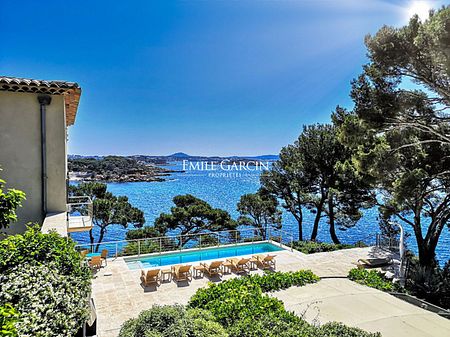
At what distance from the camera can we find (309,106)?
131 ft

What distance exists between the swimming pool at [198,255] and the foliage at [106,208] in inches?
456

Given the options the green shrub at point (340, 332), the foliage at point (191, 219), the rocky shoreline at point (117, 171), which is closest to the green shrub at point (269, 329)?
the green shrub at point (340, 332)

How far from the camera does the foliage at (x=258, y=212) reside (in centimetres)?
2609

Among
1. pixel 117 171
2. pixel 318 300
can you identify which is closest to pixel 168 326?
Answer: pixel 318 300

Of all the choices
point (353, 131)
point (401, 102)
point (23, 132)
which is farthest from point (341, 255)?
point (23, 132)

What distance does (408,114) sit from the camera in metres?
10.8

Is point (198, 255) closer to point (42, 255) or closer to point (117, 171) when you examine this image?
point (42, 255)

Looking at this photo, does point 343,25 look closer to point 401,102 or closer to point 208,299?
point 401,102

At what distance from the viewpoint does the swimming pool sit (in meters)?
13.0

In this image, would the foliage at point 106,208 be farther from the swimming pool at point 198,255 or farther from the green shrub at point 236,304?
the green shrub at point 236,304

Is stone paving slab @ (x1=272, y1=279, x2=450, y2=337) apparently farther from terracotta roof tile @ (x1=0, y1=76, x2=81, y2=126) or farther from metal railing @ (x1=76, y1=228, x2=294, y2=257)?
terracotta roof tile @ (x1=0, y1=76, x2=81, y2=126)

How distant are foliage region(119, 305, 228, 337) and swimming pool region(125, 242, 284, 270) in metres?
8.88

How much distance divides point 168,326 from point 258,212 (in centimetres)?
2321

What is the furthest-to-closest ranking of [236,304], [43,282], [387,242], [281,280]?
1. [387,242]
2. [281,280]
3. [236,304]
4. [43,282]
